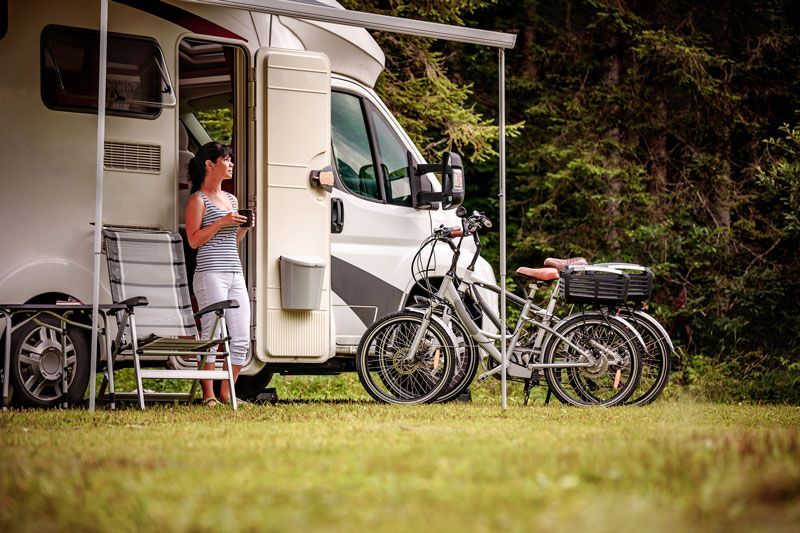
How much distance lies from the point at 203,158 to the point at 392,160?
5.25 ft

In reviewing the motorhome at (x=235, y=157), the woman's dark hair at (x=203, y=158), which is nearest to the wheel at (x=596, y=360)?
the motorhome at (x=235, y=157)

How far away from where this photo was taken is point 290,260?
7.95m

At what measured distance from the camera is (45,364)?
24.0 ft

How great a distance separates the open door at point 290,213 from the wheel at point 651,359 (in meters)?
2.04

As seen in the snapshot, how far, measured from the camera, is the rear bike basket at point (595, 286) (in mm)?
7988

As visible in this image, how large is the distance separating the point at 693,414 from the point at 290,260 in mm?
2732

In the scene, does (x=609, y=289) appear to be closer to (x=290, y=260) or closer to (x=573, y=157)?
(x=290, y=260)

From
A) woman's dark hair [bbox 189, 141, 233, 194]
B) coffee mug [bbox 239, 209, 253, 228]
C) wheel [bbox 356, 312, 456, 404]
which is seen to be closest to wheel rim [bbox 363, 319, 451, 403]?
wheel [bbox 356, 312, 456, 404]

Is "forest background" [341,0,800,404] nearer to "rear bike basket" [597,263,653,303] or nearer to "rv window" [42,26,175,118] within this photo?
"rear bike basket" [597,263,653,303]

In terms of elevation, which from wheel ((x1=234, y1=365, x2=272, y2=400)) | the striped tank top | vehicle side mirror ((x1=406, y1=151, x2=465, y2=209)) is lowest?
wheel ((x1=234, y1=365, x2=272, y2=400))

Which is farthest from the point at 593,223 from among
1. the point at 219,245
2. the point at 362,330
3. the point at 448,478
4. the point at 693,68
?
the point at 448,478

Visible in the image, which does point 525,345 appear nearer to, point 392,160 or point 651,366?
point 651,366

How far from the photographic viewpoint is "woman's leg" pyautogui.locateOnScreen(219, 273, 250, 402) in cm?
776

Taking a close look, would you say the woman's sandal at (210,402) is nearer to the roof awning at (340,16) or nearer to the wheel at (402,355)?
the wheel at (402,355)
